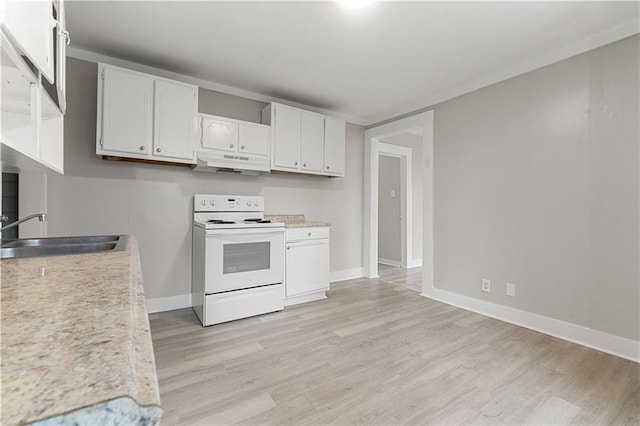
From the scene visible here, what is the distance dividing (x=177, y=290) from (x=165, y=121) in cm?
166

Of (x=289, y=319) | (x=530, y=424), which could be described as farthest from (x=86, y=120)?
(x=530, y=424)

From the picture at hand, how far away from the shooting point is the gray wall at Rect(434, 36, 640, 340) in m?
2.07

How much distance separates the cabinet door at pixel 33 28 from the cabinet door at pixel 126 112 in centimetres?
131

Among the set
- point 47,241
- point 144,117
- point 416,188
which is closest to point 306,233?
point 144,117

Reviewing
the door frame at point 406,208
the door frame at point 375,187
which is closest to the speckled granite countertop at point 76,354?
the door frame at point 375,187

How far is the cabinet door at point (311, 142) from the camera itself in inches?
136

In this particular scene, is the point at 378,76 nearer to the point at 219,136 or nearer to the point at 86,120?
the point at 219,136

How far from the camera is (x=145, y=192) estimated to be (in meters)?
2.79

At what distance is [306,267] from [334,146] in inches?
63.0

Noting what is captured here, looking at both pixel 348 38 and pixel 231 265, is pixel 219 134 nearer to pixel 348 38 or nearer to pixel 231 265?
pixel 231 265

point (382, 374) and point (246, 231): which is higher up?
point (246, 231)

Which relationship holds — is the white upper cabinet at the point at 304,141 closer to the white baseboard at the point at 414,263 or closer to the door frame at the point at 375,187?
the door frame at the point at 375,187

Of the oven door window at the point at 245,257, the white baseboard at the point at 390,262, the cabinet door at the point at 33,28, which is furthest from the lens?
the white baseboard at the point at 390,262

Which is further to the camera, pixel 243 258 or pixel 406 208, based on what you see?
pixel 406 208
